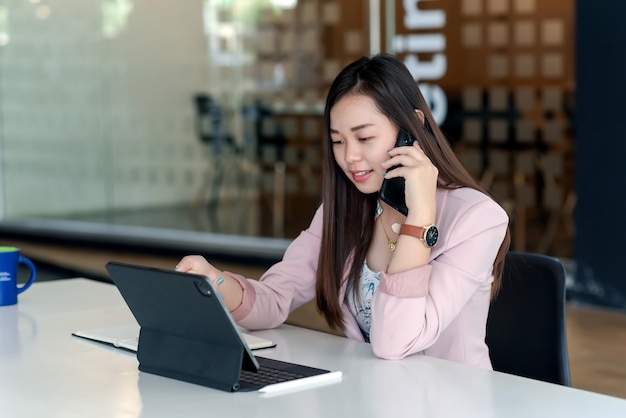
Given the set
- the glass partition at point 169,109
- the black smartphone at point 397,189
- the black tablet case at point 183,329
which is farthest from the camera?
the glass partition at point 169,109

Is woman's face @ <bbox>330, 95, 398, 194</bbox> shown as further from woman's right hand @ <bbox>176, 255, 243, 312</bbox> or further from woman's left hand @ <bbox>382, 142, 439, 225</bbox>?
woman's right hand @ <bbox>176, 255, 243, 312</bbox>

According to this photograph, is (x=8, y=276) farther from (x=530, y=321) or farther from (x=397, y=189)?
(x=530, y=321)

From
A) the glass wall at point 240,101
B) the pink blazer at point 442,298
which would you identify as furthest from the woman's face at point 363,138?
the glass wall at point 240,101

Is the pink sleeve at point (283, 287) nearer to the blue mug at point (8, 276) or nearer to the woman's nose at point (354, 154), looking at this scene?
the woman's nose at point (354, 154)

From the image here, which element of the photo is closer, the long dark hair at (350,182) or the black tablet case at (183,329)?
the black tablet case at (183,329)

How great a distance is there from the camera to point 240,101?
707cm

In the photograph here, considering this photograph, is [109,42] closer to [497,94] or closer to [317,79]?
[317,79]

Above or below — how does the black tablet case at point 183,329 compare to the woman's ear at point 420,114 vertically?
below

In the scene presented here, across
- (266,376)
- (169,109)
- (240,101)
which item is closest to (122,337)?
→ (266,376)

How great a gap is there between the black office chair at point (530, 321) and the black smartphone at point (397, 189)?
264mm

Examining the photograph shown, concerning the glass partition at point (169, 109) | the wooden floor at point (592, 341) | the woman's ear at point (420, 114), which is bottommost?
the wooden floor at point (592, 341)

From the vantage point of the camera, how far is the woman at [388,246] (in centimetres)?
182

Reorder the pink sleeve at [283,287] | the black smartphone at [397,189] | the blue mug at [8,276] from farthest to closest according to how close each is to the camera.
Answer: the blue mug at [8,276] < the pink sleeve at [283,287] < the black smartphone at [397,189]

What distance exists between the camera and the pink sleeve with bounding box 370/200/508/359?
69.0 inches
